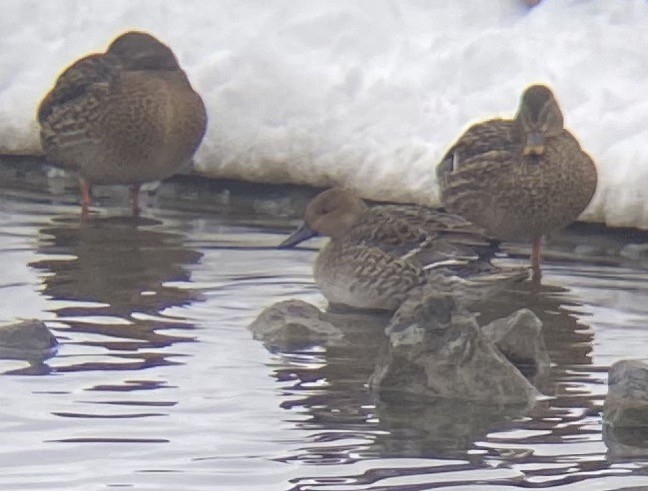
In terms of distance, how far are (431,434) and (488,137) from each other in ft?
12.3

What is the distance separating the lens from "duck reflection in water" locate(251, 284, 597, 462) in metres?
6.14

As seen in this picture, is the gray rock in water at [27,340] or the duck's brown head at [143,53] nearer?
the gray rock in water at [27,340]

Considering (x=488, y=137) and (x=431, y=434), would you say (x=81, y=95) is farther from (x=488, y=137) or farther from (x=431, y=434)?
(x=431, y=434)

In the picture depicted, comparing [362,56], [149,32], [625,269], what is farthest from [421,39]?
[625,269]

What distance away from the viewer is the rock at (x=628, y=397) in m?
6.30

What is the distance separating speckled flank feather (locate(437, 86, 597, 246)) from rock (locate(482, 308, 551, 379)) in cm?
228

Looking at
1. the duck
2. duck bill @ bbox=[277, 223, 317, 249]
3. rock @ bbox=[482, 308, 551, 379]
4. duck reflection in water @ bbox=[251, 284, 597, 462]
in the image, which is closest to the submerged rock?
duck reflection in water @ bbox=[251, 284, 597, 462]

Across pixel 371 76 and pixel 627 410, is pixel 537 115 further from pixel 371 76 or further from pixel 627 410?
pixel 627 410

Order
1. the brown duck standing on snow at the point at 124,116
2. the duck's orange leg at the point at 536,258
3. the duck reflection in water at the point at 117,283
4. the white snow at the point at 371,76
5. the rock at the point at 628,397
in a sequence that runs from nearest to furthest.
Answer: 1. the rock at the point at 628,397
2. the duck reflection in water at the point at 117,283
3. the duck's orange leg at the point at 536,258
4. the white snow at the point at 371,76
5. the brown duck standing on snow at the point at 124,116

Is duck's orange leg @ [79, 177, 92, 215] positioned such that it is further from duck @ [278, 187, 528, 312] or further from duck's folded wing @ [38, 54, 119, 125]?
duck @ [278, 187, 528, 312]

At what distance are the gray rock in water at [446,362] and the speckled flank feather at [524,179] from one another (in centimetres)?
273

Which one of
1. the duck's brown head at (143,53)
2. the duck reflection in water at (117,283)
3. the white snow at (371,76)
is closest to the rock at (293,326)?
the duck reflection in water at (117,283)

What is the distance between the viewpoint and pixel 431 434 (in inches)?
247

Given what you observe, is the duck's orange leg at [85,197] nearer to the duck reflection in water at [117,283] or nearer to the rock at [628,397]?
the duck reflection in water at [117,283]
